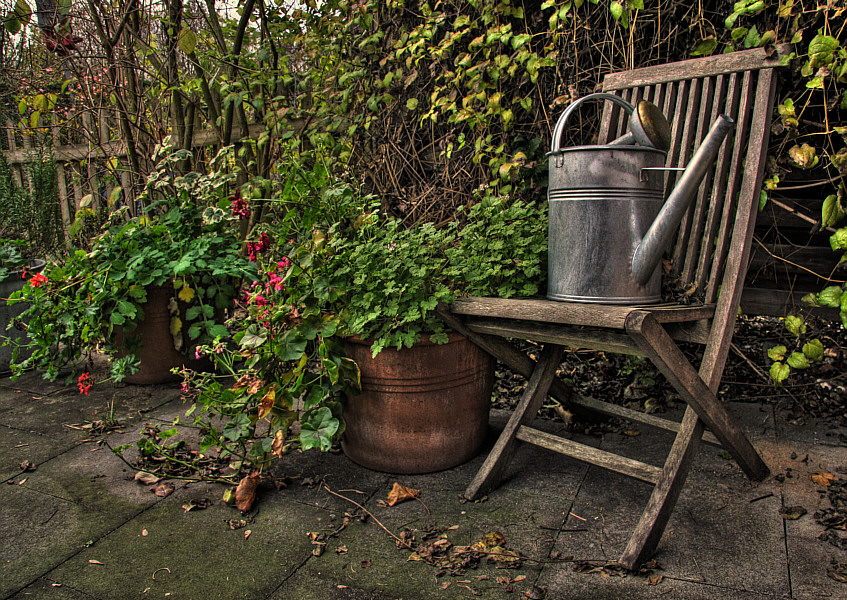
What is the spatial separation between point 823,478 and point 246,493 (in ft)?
6.08

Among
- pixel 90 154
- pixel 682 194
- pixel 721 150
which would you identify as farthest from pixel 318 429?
pixel 90 154

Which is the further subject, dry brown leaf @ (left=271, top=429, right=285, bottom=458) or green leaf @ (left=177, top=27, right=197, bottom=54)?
green leaf @ (left=177, top=27, right=197, bottom=54)

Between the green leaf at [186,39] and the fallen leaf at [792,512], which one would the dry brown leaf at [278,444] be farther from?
the green leaf at [186,39]

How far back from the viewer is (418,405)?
6.30 ft

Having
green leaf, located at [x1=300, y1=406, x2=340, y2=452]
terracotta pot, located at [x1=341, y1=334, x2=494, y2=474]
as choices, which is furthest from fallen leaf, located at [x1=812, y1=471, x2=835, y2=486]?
green leaf, located at [x1=300, y1=406, x2=340, y2=452]

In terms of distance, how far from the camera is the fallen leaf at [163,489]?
1913 mm

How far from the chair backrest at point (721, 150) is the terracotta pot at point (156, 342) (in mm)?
2244

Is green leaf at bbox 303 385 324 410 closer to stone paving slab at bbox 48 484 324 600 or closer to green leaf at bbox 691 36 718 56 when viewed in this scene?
stone paving slab at bbox 48 484 324 600

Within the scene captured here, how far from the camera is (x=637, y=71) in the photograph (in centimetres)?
207

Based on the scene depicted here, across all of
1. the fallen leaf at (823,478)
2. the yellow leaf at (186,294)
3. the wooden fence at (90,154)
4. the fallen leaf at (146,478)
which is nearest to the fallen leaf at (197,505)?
the fallen leaf at (146,478)

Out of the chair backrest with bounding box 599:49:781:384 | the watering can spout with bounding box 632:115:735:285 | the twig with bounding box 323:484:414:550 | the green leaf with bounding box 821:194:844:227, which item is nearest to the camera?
the watering can spout with bounding box 632:115:735:285

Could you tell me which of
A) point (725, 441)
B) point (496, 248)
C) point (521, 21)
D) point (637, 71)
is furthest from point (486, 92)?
point (725, 441)

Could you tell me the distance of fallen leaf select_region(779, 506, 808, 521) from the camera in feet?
5.46

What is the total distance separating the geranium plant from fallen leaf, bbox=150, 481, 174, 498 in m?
0.90
